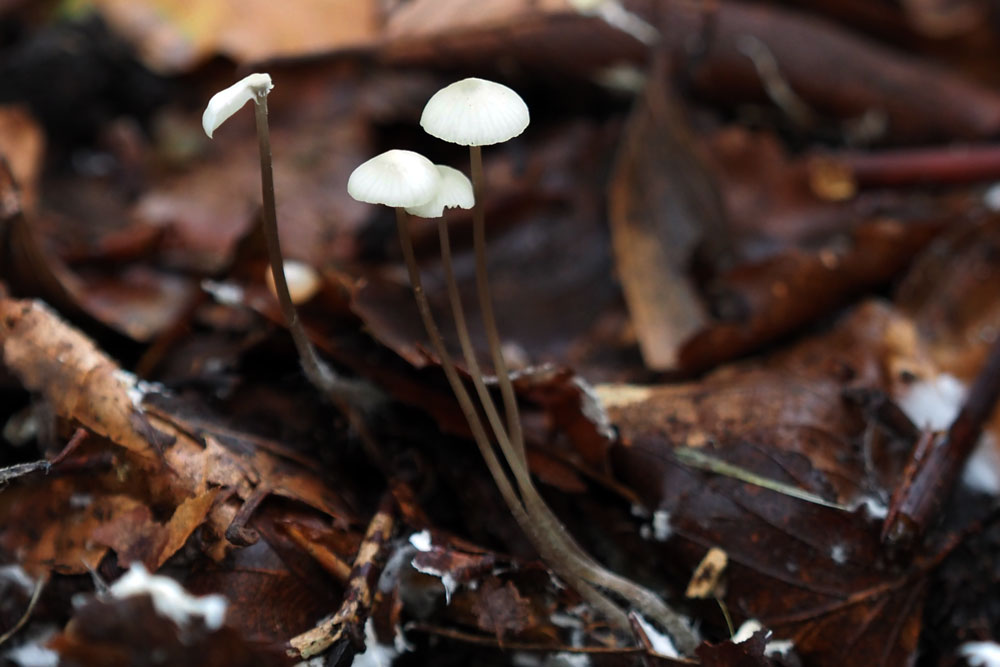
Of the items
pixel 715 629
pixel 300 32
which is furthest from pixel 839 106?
pixel 715 629

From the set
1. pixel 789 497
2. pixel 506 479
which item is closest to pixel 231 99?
pixel 506 479

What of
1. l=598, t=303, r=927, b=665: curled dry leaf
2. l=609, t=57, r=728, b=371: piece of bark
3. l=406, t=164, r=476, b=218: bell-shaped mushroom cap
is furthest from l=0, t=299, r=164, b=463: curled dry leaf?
l=609, t=57, r=728, b=371: piece of bark

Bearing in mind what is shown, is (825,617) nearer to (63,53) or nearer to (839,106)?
(839,106)

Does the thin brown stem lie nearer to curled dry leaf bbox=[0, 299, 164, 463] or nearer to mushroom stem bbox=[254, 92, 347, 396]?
mushroom stem bbox=[254, 92, 347, 396]

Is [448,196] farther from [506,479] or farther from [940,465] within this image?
[940,465]

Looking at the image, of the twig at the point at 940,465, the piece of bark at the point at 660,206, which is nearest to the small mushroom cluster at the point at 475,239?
the twig at the point at 940,465

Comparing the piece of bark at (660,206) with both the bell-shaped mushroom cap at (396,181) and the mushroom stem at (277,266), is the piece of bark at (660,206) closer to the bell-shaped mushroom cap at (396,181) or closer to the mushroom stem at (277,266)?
the mushroom stem at (277,266)

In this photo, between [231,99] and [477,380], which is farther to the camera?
[477,380]
